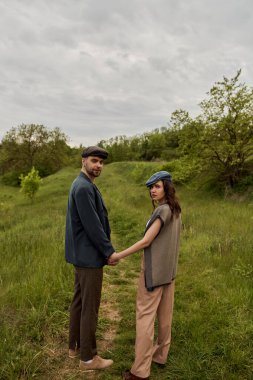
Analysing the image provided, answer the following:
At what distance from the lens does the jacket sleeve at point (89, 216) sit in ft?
10.3

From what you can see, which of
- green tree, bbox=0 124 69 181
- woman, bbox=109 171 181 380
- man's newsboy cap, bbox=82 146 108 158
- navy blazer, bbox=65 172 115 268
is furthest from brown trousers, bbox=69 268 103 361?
green tree, bbox=0 124 69 181

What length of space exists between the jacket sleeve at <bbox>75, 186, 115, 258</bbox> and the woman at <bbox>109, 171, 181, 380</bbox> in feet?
0.82

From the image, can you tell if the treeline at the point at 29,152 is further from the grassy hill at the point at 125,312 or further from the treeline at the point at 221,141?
the grassy hill at the point at 125,312

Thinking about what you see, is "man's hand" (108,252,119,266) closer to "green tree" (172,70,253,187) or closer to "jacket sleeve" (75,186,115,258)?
"jacket sleeve" (75,186,115,258)

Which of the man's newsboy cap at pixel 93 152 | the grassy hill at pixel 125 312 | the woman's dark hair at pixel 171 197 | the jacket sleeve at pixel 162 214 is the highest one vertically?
the man's newsboy cap at pixel 93 152

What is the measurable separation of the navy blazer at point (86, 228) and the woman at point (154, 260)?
17 centimetres

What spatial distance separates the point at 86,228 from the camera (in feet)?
10.3

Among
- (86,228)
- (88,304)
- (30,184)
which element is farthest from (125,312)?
(30,184)

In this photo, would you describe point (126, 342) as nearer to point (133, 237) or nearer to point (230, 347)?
point (230, 347)

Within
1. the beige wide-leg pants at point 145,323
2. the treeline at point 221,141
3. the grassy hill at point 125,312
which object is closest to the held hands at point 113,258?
the beige wide-leg pants at point 145,323

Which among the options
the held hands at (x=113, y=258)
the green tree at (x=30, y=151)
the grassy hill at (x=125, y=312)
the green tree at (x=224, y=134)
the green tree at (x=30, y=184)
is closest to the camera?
the held hands at (x=113, y=258)

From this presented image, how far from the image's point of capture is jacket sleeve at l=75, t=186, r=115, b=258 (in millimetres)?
3139

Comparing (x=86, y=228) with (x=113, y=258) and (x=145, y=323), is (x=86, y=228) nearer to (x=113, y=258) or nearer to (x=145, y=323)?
(x=113, y=258)

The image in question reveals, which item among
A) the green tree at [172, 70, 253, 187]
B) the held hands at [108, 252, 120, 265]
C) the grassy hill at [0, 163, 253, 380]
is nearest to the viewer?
the held hands at [108, 252, 120, 265]
